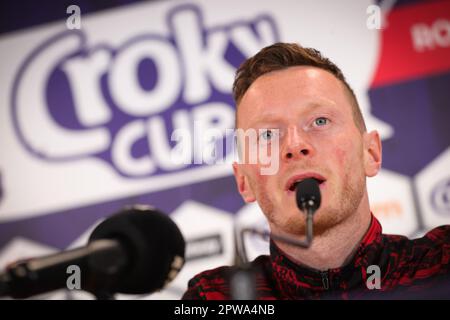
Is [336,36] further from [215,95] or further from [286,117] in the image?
[286,117]

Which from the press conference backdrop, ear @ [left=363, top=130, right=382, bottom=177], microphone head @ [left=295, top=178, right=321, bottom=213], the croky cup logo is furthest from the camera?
the croky cup logo

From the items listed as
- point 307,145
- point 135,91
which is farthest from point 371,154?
point 135,91

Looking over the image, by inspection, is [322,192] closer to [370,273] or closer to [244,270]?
[370,273]

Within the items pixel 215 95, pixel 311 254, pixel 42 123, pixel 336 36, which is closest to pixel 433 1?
pixel 336 36

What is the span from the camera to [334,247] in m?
1.50

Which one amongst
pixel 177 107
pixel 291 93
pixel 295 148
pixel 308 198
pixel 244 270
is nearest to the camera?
pixel 244 270

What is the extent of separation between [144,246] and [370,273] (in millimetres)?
707

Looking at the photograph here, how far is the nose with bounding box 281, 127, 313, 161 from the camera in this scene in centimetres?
142

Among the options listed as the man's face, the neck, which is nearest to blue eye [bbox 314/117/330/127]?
the man's face

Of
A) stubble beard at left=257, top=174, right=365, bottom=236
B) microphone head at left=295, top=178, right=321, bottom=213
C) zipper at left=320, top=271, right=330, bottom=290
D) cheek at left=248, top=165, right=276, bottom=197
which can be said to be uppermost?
cheek at left=248, top=165, right=276, bottom=197

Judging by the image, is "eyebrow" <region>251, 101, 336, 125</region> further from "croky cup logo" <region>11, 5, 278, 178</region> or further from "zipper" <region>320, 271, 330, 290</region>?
"croky cup logo" <region>11, 5, 278, 178</region>

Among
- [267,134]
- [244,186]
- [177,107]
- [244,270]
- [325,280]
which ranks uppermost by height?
[177,107]

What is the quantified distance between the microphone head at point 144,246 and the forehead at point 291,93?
1.92 feet

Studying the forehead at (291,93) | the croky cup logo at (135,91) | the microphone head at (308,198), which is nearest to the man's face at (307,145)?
the forehead at (291,93)
